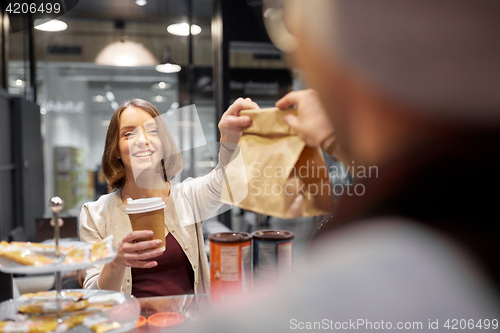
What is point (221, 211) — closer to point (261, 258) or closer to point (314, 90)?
point (261, 258)

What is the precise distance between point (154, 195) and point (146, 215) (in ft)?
1.13

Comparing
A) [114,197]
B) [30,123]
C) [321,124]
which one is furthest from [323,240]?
[30,123]

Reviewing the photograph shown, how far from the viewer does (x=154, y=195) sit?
3.98 feet

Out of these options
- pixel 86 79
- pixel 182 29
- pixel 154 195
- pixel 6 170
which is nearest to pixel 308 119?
pixel 154 195

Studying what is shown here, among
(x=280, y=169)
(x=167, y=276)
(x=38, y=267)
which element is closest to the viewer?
(x=38, y=267)

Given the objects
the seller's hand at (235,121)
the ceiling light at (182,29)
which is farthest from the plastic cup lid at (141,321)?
the ceiling light at (182,29)

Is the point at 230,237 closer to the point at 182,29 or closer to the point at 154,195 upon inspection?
the point at 154,195

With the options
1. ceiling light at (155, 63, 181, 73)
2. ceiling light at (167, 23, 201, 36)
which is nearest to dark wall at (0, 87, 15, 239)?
ceiling light at (155, 63, 181, 73)

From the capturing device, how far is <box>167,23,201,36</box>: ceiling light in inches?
92.8

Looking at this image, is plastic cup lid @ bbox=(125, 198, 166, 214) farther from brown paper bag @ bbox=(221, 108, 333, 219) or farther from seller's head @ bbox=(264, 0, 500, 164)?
seller's head @ bbox=(264, 0, 500, 164)

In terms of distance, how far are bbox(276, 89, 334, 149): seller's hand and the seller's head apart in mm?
72

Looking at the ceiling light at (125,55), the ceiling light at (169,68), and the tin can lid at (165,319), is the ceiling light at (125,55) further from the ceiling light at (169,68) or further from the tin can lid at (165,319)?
the tin can lid at (165,319)

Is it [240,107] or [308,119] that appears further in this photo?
[240,107]

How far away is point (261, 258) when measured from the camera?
35.2 inches
